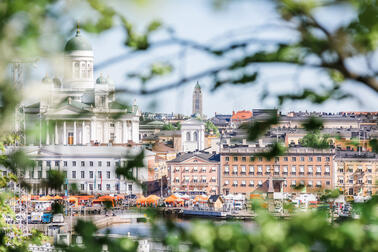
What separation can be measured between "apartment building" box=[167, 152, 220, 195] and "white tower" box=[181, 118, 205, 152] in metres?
6.78

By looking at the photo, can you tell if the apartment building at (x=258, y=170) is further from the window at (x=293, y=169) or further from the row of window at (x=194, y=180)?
the row of window at (x=194, y=180)

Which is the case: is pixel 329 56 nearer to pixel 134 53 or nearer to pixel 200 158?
pixel 134 53

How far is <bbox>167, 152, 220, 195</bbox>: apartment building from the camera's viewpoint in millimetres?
23969

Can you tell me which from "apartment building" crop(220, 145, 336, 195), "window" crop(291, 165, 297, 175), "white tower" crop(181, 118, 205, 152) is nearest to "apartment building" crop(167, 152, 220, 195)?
"apartment building" crop(220, 145, 336, 195)

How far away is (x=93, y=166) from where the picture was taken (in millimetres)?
21562

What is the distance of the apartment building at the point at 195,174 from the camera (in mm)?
23969

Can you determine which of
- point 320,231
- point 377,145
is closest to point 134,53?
point 320,231

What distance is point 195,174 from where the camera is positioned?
24.3 m

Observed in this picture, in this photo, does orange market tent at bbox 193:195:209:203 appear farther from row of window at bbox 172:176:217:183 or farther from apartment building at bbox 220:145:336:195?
row of window at bbox 172:176:217:183

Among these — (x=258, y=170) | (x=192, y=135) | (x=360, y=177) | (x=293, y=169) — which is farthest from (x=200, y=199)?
(x=360, y=177)

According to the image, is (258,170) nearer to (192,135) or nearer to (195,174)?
(195,174)

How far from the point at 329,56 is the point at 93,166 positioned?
21.1m

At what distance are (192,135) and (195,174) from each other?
302 inches

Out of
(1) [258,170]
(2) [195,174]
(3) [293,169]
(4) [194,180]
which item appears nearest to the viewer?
(3) [293,169]
